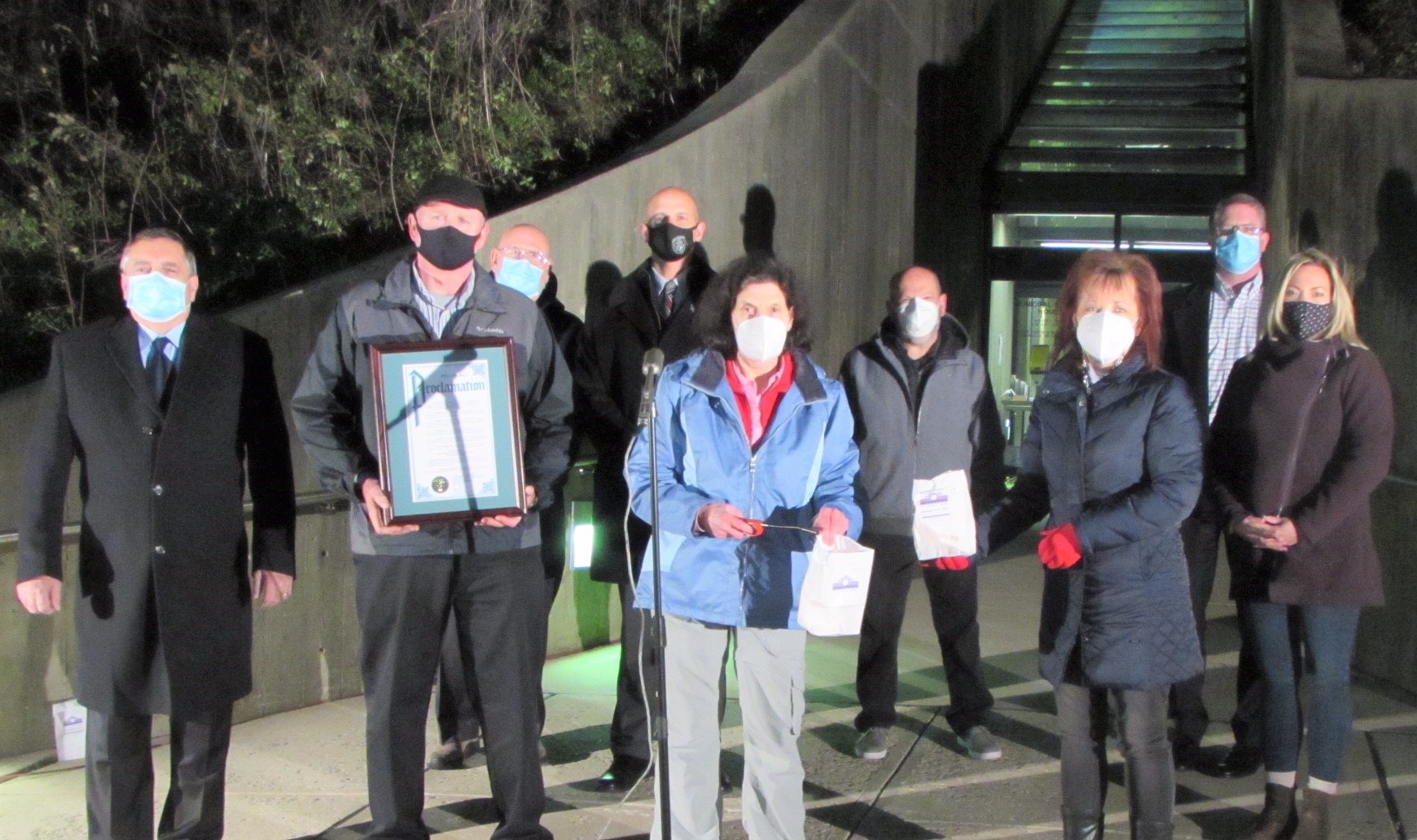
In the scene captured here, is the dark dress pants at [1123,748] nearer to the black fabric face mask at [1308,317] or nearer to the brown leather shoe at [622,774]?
the black fabric face mask at [1308,317]

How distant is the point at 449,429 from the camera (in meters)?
4.55

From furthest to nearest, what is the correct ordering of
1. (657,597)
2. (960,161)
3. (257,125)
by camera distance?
(960,161) < (257,125) < (657,597)

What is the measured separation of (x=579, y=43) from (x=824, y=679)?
513 cm

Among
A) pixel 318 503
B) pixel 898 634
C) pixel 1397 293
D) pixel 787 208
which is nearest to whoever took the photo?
pixel 898 634

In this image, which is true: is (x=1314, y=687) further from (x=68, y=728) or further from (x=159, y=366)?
(x=68, y=728)

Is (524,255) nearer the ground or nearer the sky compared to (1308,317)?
nearer the sky

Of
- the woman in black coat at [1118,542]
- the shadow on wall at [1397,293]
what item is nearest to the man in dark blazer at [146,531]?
the woman in black coat at [1118,542]

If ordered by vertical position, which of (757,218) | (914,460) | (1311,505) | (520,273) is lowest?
(1311,505)

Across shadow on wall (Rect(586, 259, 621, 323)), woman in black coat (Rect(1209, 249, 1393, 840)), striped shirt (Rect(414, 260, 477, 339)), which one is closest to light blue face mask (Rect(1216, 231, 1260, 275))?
woman in black coat (Rect(1209, 249, 1393, 840))

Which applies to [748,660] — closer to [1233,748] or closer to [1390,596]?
[1233,748]

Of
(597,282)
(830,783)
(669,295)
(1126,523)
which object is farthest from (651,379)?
(597,282)

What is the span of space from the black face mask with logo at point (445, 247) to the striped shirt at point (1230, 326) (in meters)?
2.96

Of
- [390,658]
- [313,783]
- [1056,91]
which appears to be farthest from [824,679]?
[1056,91]

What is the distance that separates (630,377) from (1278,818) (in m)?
2.75
